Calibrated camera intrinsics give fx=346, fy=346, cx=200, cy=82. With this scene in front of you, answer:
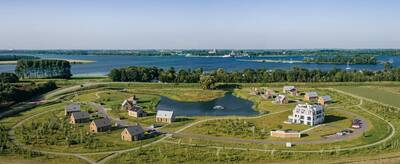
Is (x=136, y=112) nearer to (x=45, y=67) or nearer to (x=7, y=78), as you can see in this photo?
(x=7, y=78)

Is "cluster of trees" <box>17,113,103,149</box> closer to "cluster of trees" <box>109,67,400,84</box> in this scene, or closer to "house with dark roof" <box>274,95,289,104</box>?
"house with dark roof" <box>274,95,289,104</box>

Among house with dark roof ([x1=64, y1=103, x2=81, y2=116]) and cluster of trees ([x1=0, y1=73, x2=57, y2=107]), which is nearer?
house with dark roof ([x1=64, y1=103, x2=81, y2=116])

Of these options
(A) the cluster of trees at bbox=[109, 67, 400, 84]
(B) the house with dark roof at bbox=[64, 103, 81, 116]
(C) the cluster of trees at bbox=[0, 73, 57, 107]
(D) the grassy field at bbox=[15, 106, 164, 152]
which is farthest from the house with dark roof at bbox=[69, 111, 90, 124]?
(A) the cluster of trees at bbox=[109, 67, 400, 84]

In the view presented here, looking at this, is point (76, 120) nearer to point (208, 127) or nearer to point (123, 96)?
point (208, 127)

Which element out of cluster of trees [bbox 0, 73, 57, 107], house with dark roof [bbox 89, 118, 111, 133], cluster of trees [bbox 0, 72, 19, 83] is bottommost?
house with dark roof [bbox 89, 118, 111, 133]

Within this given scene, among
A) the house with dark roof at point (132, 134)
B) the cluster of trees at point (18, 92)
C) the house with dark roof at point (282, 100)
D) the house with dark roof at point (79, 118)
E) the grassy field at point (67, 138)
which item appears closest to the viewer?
the grassy field at point (67, 138)

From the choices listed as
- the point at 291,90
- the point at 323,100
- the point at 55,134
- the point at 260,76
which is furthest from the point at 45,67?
the point at 323,100

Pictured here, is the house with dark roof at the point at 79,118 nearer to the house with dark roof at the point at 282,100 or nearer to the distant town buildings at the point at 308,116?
the distant town buildings at the point at 308,116

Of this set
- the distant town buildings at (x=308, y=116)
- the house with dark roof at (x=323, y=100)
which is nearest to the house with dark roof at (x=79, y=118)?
the distant town buildings at (x=308, y=116)
